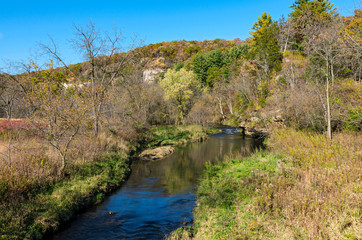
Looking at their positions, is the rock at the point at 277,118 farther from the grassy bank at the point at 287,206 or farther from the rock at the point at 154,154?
the grassy bank at the point at 287,206

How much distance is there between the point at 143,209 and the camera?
32.7ft

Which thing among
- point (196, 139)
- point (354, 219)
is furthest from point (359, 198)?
point (196, 139)

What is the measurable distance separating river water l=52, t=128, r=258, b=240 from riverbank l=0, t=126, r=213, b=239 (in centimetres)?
46

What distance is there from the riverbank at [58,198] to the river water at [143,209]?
0.46m

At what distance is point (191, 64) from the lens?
63594 millimetres

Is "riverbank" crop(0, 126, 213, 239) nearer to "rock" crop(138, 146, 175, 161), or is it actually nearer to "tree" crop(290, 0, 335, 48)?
"rock" crop(138, 146, 175, 161)

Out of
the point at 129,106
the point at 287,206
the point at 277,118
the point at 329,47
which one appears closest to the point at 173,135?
the point at 129,106

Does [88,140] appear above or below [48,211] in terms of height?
above

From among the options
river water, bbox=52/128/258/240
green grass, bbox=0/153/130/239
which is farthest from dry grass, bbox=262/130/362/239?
green grass, bbox=0/153/130/239

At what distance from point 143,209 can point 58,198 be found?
360 cm

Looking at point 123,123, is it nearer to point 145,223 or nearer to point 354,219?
point 145,223

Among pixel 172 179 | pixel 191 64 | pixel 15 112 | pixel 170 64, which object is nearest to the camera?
pixel 172 179

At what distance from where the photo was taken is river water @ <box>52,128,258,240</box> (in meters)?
8.00

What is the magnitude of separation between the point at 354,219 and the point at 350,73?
24.1 meters
